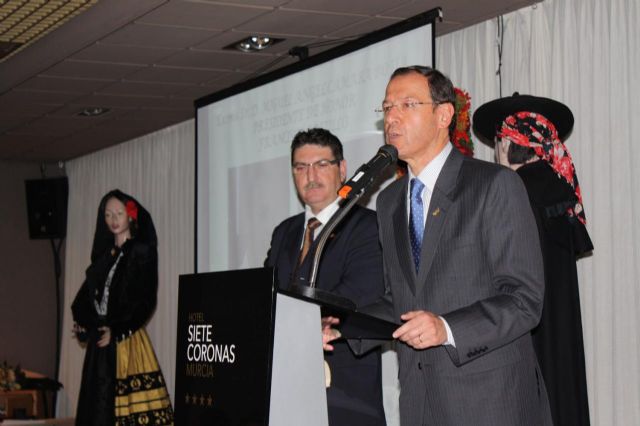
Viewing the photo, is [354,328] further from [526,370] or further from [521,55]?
[521,55]

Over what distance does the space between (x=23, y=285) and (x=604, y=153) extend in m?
7.20

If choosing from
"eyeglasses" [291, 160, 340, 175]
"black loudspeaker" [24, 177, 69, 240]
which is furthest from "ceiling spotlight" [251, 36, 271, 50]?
"black loudspeaker" [24, 177, 69, 240]

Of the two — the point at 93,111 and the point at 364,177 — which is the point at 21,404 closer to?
the point at 93,111

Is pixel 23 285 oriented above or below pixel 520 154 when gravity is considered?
below

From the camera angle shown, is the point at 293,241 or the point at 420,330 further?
the point at 293,241

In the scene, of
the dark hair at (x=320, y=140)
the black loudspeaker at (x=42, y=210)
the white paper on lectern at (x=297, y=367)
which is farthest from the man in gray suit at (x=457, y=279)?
the black loudspeaker at (x=42, y=210)

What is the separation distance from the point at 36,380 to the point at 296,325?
724 cm

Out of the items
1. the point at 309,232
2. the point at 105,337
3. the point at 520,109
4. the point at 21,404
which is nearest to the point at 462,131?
the point at 520,109

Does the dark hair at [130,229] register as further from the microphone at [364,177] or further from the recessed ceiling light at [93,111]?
the microphone at [364,177]

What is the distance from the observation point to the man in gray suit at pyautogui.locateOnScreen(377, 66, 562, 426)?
2162 mm

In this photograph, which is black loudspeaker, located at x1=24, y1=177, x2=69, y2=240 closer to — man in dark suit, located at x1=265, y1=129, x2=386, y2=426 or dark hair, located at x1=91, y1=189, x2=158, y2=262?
dark hair, located at x1=91, y1=189, x2=158, y2=262

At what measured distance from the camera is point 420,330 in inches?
80.7

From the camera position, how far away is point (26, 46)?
5891 mm

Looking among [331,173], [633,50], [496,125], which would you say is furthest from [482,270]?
[633,50]
